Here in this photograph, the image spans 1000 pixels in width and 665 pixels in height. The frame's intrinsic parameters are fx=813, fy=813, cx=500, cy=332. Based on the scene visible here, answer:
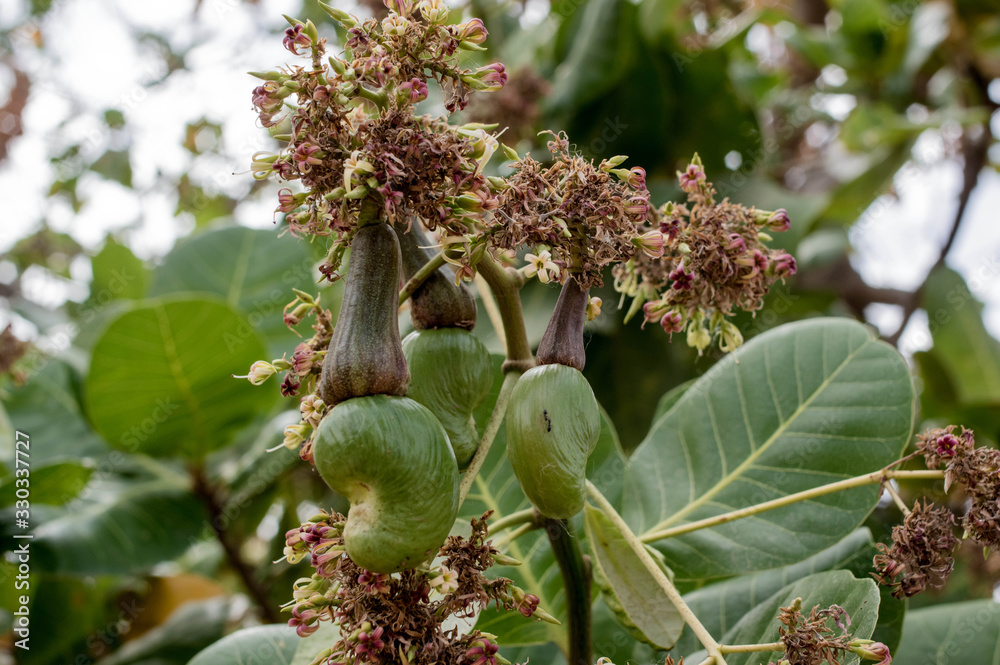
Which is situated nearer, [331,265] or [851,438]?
[331,265]

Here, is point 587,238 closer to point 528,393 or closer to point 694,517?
point 528,393

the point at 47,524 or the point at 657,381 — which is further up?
the point at 47,524

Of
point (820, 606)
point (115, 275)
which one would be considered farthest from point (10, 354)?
point (820, 606)

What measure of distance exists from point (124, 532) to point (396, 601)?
4.70ft

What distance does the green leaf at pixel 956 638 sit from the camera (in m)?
1.33

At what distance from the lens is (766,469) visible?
4.10ft

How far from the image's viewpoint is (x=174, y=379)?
1800 millimetres

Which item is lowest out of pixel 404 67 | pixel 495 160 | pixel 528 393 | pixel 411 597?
pixel 411 597

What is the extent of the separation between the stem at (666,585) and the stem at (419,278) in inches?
11.6

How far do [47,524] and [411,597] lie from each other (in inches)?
58.0

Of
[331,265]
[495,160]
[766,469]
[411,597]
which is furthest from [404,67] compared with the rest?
[495,160]

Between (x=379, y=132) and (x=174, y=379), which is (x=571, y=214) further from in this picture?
(x=174, y=379)

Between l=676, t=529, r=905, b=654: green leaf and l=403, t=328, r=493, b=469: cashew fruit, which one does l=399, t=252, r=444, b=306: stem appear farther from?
l=676, t=529, r=905, b=654: green leaf

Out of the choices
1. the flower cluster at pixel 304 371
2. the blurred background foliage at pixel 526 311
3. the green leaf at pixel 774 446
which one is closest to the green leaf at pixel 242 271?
the blurred background foliage at pixel 526 311
